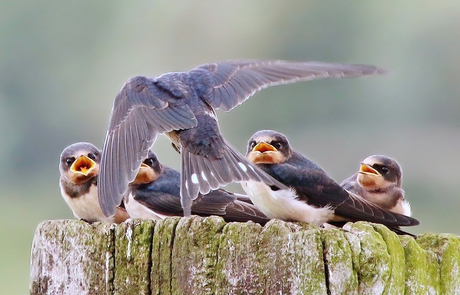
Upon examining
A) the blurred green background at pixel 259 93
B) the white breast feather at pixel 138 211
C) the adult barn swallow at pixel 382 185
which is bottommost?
the white breast feather at pixel 138 211

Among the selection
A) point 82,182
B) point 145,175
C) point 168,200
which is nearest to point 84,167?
point 82,182

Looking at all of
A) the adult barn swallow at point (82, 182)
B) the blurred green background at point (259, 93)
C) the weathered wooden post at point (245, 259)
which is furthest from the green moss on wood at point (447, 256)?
the blurred green background at point (259, 93)

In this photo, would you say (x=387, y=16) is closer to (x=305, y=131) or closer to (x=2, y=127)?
(x=305, y=131)

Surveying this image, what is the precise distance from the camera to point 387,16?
3656 cm

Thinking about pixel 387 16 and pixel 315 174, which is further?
pixel 387 16

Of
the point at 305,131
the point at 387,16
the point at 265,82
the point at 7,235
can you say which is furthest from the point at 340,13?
the point at 265,82

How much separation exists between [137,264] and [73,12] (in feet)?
124

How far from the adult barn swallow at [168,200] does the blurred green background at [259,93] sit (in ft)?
40.9

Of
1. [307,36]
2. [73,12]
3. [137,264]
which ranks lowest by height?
[137,264]

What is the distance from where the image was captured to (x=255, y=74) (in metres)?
6.06

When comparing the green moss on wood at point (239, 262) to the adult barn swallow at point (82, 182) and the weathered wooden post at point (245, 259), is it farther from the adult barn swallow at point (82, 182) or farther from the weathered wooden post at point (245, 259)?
the adult barn swallow at point (82, 182)

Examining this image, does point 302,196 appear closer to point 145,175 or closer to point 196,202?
point 196,202

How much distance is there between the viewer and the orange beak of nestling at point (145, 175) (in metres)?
5.61

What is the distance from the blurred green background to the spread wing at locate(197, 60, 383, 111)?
39.1 ft
